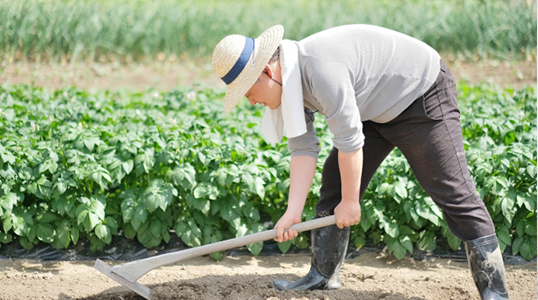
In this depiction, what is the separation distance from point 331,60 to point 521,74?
19.0 ft

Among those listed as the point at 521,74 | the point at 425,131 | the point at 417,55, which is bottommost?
the point at 521,74

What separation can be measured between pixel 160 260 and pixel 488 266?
4.66 feet

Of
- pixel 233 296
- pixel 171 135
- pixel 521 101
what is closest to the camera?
pixel 233 296

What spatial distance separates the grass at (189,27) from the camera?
7301 millimetres

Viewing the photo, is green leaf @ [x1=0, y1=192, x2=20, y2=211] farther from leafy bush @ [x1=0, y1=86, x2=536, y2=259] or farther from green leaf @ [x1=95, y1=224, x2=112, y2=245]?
green leaf @ [x1=95, y1=224, x2=112, y2=245]

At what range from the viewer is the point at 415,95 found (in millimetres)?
2279

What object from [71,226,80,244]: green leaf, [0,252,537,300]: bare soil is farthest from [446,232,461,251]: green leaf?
[71,226,80,244]: green leaf

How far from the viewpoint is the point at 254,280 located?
9.62ft

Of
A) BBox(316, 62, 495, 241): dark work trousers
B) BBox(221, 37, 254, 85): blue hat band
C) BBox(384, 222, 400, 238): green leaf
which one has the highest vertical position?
BBox(221, 37, 254, 85): blue hat band

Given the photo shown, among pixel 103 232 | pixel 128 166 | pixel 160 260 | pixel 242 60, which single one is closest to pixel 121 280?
→ pixel 160 260

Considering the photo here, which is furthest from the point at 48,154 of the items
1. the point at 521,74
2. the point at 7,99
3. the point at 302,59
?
the point at 521,74

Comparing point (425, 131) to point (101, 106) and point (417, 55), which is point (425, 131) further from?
point (101, 106)

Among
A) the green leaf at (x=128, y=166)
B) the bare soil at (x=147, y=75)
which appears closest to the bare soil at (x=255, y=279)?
the green leaf at (x=128, y=166)

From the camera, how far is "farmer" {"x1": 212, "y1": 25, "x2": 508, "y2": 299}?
2.10 metres
